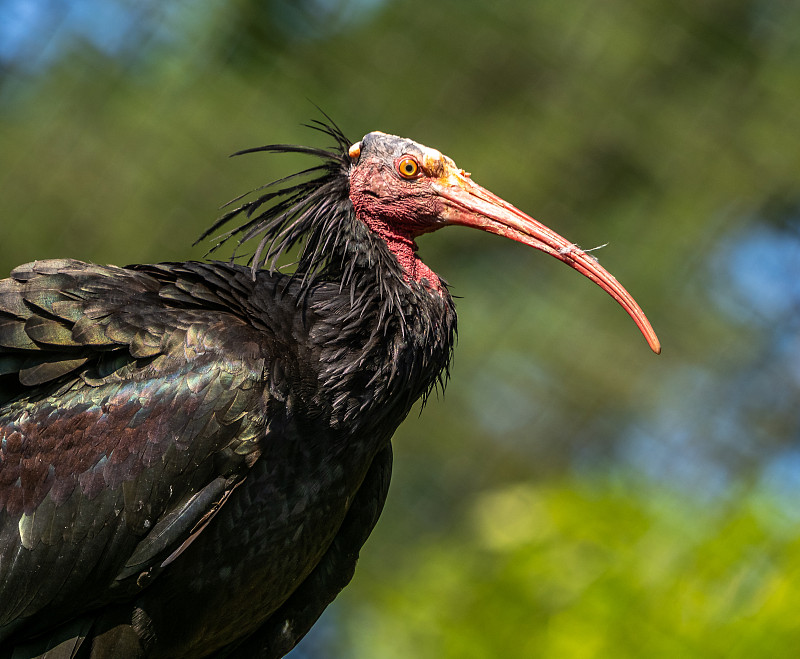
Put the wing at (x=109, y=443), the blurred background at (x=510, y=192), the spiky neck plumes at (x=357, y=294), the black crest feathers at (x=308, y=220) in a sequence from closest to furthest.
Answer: the wing at (x=109, y=443), the spiky neck plumes at (x=357, y=294), the black crest feathers at (x=308, y=220), the blurred background at (x=510, y=192)

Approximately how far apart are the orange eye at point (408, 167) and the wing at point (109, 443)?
0.82m

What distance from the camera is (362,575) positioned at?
26.0 feet

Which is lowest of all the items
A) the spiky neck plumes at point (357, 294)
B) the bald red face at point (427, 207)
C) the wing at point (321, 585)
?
the wing at point (321, 585)

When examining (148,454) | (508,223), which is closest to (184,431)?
(148,454)

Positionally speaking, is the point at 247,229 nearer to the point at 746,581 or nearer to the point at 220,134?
the point at 746,581

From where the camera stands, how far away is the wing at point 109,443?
304 centimetres

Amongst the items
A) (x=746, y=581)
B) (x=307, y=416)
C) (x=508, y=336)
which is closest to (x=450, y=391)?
(x=508, y=336)

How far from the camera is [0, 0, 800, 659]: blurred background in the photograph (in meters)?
7.19

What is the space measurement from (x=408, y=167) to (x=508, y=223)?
37 centimetres

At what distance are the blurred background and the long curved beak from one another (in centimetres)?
309

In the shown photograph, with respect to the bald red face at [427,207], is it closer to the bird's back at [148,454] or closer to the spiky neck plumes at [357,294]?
the spiky neck plumes at [357,294]

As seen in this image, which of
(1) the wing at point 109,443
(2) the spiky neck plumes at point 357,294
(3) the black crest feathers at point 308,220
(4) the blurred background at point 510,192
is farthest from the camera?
(4) the blurred background at point 510,192

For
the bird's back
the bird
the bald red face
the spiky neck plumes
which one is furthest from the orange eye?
the bird's back

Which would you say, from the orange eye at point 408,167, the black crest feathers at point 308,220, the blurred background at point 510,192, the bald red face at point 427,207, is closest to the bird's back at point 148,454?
the black crest feathers at point 308,220
